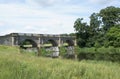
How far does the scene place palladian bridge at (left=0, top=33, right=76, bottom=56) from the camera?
80.2 metres

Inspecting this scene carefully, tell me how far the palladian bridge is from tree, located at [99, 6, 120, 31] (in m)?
11.1

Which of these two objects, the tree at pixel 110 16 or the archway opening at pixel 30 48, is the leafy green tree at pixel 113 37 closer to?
the tree at pixel 110 16

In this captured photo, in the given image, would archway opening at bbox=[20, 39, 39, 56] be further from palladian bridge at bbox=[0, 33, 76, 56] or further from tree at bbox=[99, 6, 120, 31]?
tree at bbox=[99, 6, 120, 31]

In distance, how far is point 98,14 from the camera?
301ft

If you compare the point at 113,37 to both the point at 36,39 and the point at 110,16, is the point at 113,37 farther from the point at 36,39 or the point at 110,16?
the point at 36,39

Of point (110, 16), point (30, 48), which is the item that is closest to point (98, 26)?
point (110, 16)

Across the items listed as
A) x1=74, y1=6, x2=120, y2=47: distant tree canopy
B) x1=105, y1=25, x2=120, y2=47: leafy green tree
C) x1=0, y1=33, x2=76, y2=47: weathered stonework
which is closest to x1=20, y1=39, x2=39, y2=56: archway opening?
x1=0, y1=33, x2=76, y2=47: weathered stonework

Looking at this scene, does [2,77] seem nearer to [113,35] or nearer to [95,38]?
[113,35]

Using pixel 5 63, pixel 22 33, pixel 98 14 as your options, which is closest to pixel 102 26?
pixel 98 14

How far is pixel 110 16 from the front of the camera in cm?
8931

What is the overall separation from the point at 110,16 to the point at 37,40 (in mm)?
19559

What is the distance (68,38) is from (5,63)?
302 ft

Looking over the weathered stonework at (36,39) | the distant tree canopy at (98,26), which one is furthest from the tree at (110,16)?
the weathered stonework at (36,39)

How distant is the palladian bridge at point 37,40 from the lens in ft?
263
